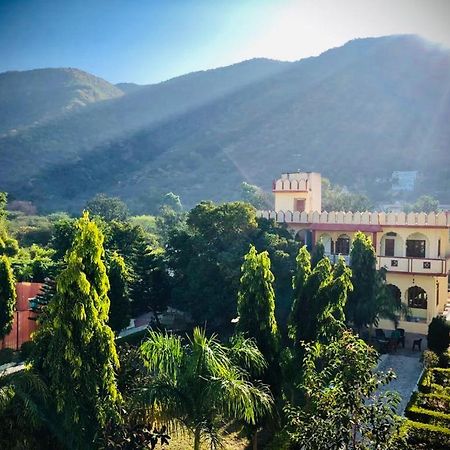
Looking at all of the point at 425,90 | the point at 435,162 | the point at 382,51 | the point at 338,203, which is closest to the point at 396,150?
the point at 435,162

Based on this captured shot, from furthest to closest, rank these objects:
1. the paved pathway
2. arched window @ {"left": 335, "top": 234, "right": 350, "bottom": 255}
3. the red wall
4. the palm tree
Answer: arched window @ {"left": 335, "top": 234, "right": 350, "bottom": 255} → the red wall → the paved pathway → the palm tree

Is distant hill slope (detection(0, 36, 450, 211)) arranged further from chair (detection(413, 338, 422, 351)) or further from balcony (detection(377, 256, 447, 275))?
chair (detection(413, 338, 422, 351))

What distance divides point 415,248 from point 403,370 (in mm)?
8631

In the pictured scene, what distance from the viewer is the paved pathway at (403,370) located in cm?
1445

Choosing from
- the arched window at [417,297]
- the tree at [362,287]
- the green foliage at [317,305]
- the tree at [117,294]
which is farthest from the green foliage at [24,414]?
the arched window at [417,297]

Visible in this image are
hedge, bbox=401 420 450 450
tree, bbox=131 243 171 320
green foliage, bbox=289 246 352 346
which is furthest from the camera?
tree, bbox=131 243 171 320

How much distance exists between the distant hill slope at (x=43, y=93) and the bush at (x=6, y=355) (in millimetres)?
124264

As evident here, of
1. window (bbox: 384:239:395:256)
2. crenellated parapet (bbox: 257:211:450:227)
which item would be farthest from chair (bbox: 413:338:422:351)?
crenellated parapet (bbox: 257:211:450:227)

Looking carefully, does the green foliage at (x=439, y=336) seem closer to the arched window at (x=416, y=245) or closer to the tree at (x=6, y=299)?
the arched window at (x=416, y=245)

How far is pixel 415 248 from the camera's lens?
23375 millimetres

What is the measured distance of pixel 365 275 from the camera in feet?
59.8

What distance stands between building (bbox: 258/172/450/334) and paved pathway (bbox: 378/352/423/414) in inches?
155

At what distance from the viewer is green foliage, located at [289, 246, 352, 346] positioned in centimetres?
1190

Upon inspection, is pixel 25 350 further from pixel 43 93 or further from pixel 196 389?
pixel 43 93
